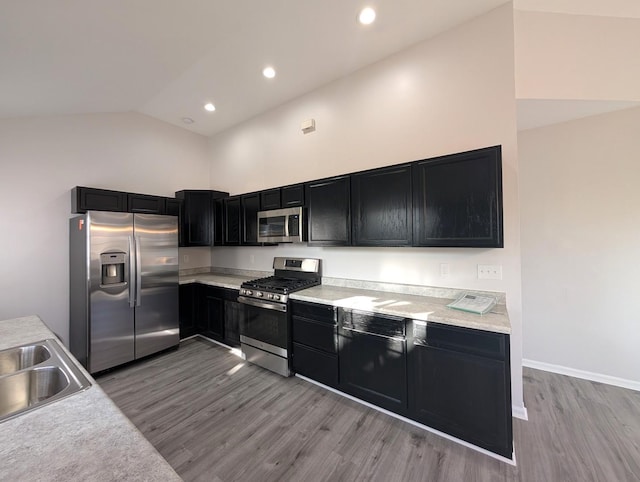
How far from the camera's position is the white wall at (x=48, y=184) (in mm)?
2977

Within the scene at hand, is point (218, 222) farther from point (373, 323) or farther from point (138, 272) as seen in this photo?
point (373, 323)

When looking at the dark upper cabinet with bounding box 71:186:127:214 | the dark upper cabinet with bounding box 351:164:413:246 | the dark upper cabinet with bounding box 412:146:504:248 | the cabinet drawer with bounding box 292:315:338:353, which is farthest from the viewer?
the dark upper cabinet with bounding box 71:186:127:214

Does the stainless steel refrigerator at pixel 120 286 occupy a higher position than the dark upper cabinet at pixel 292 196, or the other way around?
the dark upper cabinet at pixel 292 196

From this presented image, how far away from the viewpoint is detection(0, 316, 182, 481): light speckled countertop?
2.30 feet

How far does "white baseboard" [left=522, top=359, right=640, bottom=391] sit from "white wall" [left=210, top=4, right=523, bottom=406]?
1111mm

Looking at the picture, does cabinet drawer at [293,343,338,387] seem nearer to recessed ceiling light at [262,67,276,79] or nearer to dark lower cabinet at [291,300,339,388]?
dark lower cabinet at [291,300,339,388]

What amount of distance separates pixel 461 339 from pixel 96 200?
4.24 meters

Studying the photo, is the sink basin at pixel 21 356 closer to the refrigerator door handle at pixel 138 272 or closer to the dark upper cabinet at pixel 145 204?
the refrigerator door handle at pixel 138 272

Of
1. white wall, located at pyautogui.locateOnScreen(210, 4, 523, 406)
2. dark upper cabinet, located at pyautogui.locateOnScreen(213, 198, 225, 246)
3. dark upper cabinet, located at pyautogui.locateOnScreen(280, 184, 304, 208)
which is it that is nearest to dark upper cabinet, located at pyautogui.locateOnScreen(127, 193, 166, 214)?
dark upper cabinet, located at pyautogui.locateOnScreen(213, 198, 225, 246)

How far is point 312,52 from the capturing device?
2.76 m

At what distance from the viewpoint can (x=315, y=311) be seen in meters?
2.62

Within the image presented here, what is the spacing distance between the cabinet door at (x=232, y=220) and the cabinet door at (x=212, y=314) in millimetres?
778

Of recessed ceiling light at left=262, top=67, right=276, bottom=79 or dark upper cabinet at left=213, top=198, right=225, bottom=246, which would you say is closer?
recessed ceiling light at left=262, top=67, right=276, bottom=79

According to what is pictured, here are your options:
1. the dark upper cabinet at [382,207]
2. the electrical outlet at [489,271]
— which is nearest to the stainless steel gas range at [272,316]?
the dark upper cabinet at [382,207]
